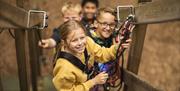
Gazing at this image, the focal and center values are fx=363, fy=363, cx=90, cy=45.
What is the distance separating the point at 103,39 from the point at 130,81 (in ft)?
1.25

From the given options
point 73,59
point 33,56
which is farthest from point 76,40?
point 33,56

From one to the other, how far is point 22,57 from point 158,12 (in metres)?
1.16

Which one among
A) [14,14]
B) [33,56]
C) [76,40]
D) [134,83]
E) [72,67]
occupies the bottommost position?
[33,56]

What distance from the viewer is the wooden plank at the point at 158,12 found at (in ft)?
4.20

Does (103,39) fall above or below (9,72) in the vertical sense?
above

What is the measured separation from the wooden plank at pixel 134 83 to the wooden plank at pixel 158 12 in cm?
31

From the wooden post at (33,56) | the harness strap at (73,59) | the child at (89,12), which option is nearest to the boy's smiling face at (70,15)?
the child at (89,12)

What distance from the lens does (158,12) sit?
1.48m

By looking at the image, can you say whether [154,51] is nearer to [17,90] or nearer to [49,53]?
[49,53]

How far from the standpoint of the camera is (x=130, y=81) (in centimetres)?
204

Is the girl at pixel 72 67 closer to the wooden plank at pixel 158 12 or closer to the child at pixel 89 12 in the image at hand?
the wooden plank at pixel 158 12

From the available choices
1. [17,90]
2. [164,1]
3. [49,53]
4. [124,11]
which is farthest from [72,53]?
[49,53]

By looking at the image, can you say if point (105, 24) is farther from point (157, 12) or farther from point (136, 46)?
point (157, 12)

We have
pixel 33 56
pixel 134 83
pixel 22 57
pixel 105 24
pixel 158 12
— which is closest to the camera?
pixel 158 12
